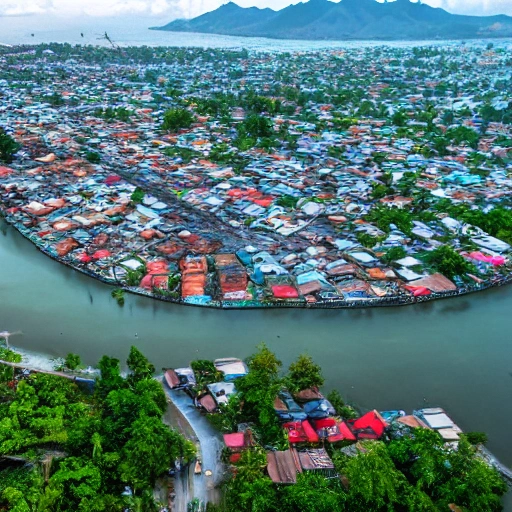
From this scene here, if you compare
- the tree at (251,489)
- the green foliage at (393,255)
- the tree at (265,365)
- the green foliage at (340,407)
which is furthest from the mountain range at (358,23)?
the tree at (251,489)

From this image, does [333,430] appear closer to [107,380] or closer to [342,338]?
[342,338]

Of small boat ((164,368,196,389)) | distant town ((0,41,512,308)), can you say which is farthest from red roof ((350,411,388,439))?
distant town ((0,41,512,308))

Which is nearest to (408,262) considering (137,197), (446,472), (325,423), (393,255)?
(393,255)

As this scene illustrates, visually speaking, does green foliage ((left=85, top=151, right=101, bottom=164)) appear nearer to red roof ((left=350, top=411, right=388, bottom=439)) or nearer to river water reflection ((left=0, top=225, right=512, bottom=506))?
river water reflection ((left=0, top=225, right=512, bottom=506))

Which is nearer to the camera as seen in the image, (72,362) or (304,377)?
(304,377)

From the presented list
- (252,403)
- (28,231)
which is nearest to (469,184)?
(252,403)

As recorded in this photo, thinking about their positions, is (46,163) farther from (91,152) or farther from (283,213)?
(283,213)

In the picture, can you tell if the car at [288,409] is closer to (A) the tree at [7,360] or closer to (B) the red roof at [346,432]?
(B) the red roof at [346,432]
